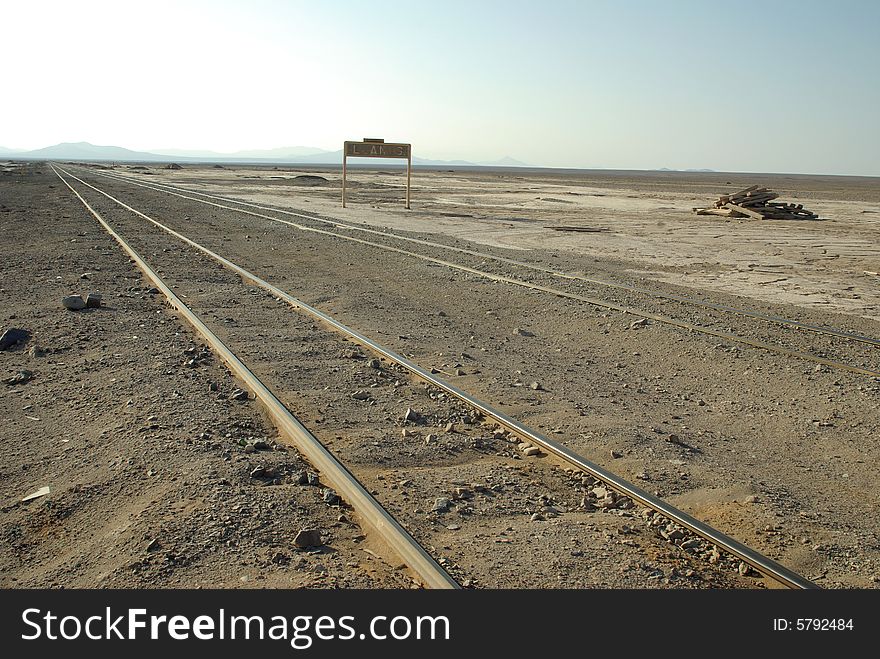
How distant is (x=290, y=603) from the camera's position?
150 inches

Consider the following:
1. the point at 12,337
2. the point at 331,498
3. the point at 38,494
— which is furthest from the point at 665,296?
the point at 38,494

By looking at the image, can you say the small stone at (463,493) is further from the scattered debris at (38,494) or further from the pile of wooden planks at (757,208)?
the pile of wooden planks at (757,208)

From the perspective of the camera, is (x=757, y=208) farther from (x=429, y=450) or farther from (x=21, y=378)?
(x=21, y=378)

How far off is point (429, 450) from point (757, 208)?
3048 cm

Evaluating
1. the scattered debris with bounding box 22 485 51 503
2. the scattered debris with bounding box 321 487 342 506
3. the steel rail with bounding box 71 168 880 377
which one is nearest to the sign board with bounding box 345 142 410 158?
the steel rail with bounding box 71 168 880 377

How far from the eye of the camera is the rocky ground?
4582mm

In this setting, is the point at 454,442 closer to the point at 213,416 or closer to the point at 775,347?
the point at 213,416

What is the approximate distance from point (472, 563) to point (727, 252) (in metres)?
18.4

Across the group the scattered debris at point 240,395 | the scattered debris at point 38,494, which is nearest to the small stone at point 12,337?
the scattered debris at point 240,395

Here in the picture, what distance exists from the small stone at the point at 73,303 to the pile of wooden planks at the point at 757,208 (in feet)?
89.3

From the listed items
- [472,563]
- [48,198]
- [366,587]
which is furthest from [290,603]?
[48,198]

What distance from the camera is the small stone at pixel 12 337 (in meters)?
9.29

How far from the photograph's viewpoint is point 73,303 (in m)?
11.4

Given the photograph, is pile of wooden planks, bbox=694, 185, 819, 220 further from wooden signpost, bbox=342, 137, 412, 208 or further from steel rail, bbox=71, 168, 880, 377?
steel rail, bbox=71, 168, 880, 377
